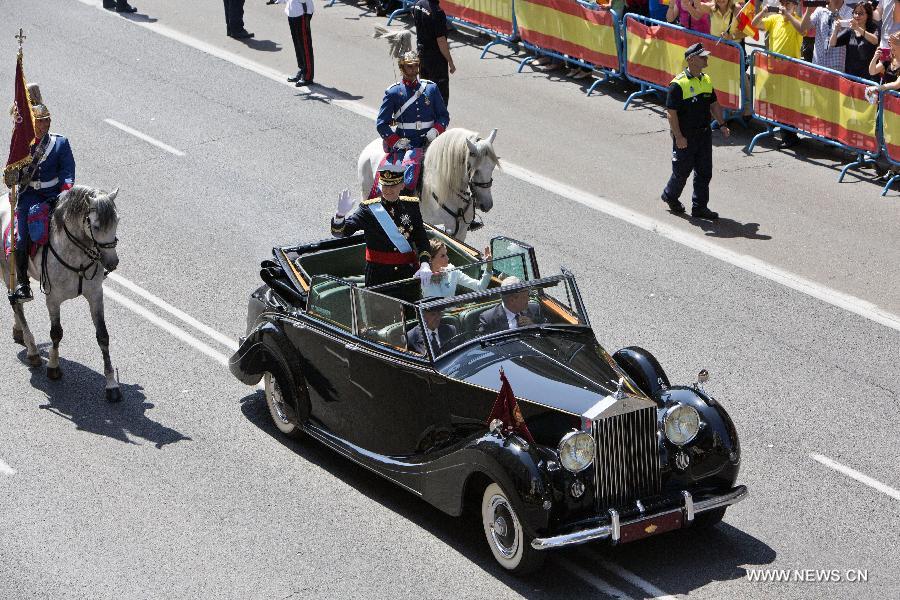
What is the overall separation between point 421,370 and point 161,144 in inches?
393

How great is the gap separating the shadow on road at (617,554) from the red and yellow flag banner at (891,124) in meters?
8.54

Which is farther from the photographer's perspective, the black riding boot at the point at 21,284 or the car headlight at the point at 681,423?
the black riding boot at the point at 21,284

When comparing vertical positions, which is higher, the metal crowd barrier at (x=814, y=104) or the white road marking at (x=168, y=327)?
the metal crowd barrier at (x=814, y=104)

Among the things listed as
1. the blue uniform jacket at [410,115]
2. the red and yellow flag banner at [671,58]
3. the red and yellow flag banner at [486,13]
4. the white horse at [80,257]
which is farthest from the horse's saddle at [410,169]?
the red and yellow flag banner at [486,13]

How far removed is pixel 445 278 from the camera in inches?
407

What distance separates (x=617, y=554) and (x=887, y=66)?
401 inches

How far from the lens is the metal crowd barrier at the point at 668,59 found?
60.9 ft

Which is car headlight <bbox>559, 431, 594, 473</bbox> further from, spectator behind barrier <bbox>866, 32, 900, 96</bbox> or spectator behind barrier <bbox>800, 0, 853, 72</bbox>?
spectator behind barrier <bbox>800, 0, 853, 72</bbox>

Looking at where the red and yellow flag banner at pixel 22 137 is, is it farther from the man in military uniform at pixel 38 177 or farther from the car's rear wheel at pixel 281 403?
the car's rear wheel at pixel 281 403

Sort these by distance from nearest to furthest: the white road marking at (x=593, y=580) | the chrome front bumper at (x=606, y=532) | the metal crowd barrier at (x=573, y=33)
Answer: the chrome front bumper at (x=606, y=532) → the white road marking at (x=593, y=580) → the metal crowd barrier at (x=573, y=33)

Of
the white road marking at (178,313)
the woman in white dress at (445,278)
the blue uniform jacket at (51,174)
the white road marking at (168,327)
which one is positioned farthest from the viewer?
the white road marking at (178,313)

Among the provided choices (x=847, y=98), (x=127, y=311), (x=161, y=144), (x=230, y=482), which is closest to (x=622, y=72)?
(x=847, y=98)

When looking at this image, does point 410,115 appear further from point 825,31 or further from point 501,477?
point 825,31

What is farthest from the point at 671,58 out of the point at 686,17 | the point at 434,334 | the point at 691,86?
the point at 434,334
